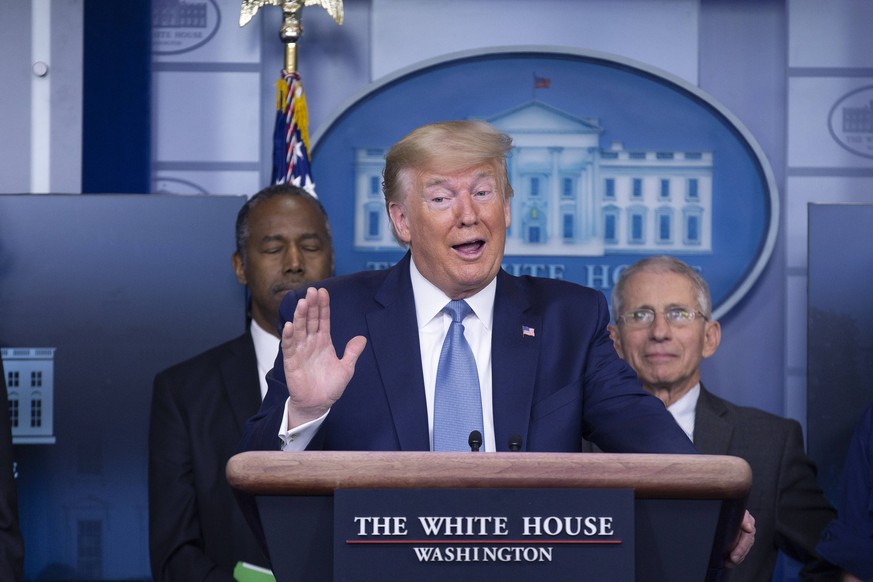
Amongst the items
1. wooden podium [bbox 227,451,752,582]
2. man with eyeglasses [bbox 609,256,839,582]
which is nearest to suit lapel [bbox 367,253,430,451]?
wooden podium [bbox 227,451,752,582]

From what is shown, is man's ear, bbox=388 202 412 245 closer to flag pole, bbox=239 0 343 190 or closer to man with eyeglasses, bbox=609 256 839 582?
man with eyeglasses, bbox=609 256 839 582

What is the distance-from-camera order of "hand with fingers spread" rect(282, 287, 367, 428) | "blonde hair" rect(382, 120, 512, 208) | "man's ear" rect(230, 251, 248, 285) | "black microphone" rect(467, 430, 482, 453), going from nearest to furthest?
1. "black microphone" rect(467, 430, 482, 453)
2. "hand with fingers spread" rect(282, 287, 367, 428)
3. "blonde hair" rect(382, 120, 512, 208)
4. "man's ear" rect(230, 251, 248, 285)

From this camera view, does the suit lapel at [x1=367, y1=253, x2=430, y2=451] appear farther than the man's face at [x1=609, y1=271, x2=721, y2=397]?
No

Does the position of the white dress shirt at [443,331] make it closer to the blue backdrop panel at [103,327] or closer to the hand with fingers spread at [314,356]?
the hand with fingers spread at [314,356]

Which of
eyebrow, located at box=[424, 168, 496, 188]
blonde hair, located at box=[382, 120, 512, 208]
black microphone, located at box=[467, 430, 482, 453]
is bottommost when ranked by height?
black microphone, located at box=[467, 430, 482, 453]

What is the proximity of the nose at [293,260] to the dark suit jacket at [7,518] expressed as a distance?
103 centimetres

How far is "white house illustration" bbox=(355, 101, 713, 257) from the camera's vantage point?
436 cm

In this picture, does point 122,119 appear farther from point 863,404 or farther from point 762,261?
point 863,404

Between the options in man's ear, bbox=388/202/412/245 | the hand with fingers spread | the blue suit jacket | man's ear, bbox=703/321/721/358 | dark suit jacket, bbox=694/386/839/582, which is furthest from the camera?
man's ear, bbox=703/321/721/358

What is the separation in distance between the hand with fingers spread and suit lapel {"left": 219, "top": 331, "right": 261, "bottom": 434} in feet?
4.86

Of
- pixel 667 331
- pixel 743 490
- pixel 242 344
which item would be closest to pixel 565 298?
pixel 743 490

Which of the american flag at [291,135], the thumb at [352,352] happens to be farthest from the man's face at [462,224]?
the american flag at [291,135]

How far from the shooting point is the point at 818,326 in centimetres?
369

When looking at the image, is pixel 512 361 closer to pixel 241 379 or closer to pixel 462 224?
pixel 462 224
